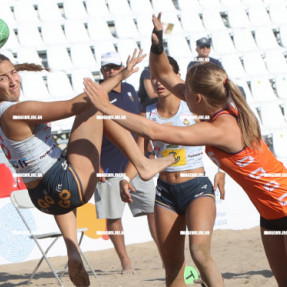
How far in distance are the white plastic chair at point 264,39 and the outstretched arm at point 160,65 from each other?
8302 millimetres

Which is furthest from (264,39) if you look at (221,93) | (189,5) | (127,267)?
→ (221,93)

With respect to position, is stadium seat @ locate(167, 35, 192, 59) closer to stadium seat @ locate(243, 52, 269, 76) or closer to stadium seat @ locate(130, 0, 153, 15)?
stadium seat @ locate(130, 0, 153, 15)

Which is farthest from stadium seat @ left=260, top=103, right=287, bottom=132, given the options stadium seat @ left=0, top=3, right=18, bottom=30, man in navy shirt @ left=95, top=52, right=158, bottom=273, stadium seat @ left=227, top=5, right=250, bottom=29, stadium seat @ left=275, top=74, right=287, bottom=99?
man in navy shirt @ left=95, top=52, right=158, bottom=273

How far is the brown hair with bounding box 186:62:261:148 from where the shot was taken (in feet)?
11.1

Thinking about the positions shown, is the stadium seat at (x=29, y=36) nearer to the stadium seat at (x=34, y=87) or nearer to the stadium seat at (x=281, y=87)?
the stadium seat at (x=34, y=87)

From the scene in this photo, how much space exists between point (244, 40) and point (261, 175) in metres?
8.66

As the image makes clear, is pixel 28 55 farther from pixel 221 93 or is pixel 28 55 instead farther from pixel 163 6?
pixel 221 93

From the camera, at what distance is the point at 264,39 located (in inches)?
466

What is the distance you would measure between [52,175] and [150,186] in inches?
103

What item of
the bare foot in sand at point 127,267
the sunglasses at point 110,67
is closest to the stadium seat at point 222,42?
the sunglasses at point 110,67

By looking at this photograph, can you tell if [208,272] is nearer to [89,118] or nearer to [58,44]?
[89,118]

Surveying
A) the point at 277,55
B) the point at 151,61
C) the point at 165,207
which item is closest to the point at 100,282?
the point at 165,207

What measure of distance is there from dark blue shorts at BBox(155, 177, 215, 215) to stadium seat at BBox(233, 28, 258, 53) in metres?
7.80

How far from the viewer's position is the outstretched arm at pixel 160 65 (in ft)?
12.3
